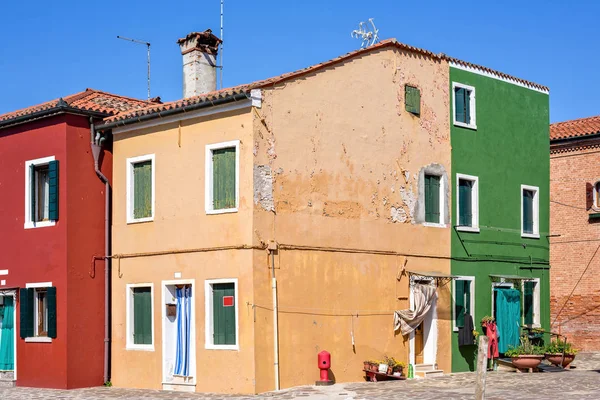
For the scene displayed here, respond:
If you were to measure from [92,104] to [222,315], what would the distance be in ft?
22.7

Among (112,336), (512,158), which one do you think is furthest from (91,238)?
(512,158)

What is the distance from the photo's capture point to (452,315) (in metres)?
24.6

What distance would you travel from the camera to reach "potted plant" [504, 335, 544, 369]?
80.0ft

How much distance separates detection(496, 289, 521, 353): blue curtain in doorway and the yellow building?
1.87 m

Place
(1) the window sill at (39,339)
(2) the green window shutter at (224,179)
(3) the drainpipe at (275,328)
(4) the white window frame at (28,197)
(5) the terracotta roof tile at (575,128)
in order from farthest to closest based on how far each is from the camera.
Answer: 1. (5) the terracotta roof tile at (575,128)
2. (4) the white window frame at (28,197)
3. (1) the window sill at (39,339)
4. (2) the green window shutter at (224,179)
5. (3) the drainpipe at (275,328)

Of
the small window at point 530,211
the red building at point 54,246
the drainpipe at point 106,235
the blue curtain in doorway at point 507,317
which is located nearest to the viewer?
the red building at point 54,246

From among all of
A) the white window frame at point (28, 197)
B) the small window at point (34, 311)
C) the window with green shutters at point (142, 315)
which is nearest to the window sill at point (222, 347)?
the window with green shutters at point (142, 315)

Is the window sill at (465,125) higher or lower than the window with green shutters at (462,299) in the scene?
higher

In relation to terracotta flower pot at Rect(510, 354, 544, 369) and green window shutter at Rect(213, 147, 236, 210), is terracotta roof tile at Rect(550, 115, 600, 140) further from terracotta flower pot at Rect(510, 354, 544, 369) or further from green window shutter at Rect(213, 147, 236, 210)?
green window shutter at Rect(213, 147, 236, 210)

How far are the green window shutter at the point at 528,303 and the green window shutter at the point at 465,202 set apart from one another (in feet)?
9.40

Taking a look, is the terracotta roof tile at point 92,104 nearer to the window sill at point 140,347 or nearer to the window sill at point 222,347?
the window sill at point 140,347

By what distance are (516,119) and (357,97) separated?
6.57 metres

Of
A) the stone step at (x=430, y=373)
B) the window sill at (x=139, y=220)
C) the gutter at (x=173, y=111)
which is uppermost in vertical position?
the gutter at (x=173, y=111)

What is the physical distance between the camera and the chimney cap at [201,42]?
2575 centimetres
